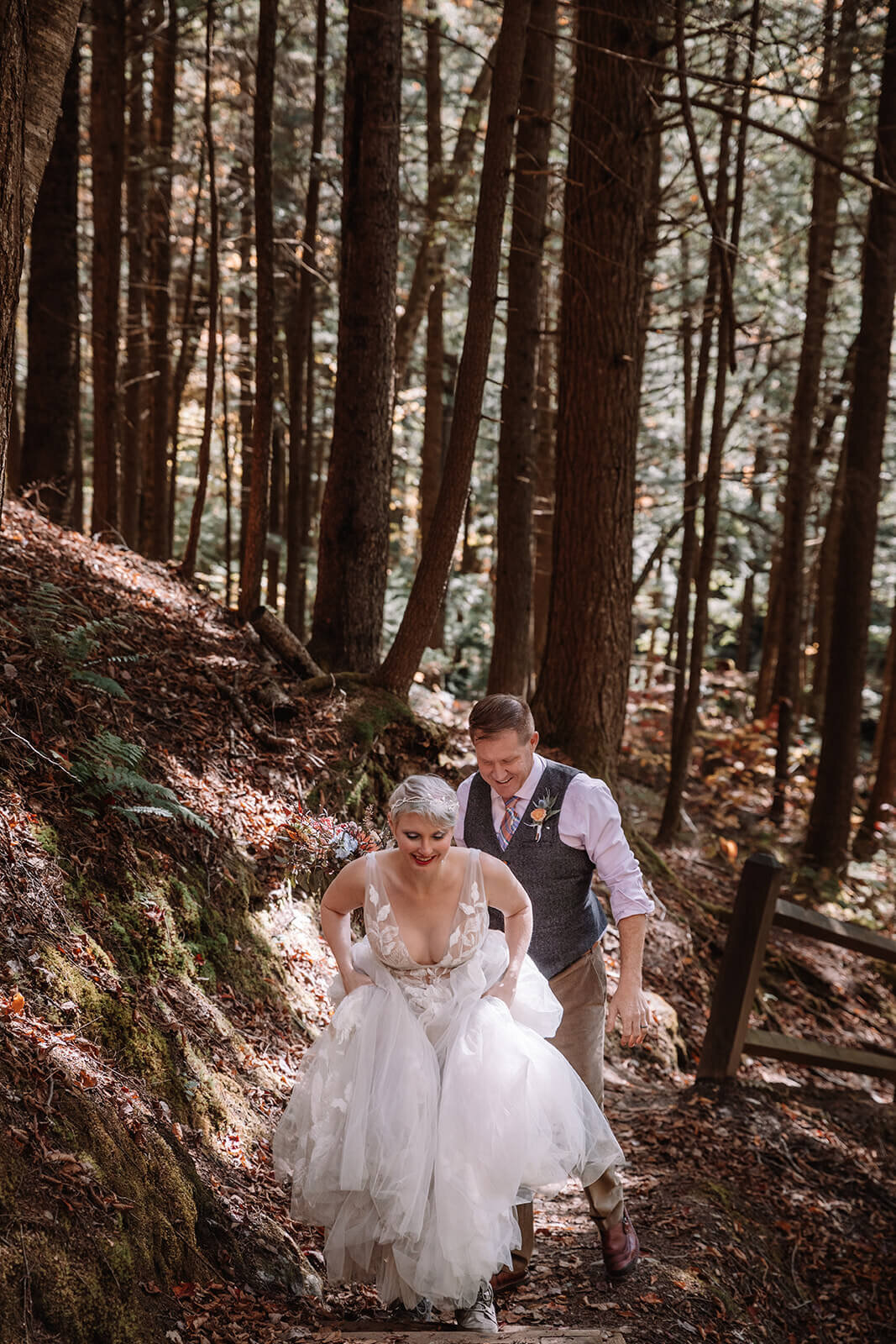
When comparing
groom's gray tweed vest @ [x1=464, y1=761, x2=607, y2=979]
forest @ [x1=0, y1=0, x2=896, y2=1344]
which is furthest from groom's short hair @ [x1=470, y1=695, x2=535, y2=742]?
forest @ [x1=0, y1=0, x2=896, y2=1344]

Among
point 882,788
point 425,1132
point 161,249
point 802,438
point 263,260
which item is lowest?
point 882,788

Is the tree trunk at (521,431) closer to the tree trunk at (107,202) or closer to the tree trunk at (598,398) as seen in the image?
the tree trunk at (598,398)

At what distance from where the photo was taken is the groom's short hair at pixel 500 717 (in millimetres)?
3779

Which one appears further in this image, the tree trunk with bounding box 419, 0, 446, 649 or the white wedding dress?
the tree trunk with bounding box 419, 0, 446, 649

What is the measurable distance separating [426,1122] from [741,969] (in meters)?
3.59

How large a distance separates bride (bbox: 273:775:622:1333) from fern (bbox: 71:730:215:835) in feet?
5.12

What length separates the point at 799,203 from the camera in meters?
18.0

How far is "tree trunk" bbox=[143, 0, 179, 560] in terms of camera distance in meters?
12.7

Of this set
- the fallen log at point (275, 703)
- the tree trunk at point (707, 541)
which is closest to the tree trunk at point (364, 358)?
the fallen log at point (275, 703)

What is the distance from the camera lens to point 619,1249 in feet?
13.5

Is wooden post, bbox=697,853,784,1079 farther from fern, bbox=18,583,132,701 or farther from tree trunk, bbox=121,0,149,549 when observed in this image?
tree trunk, bbox=121,0,149,549

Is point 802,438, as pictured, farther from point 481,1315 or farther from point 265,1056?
point 481,1315

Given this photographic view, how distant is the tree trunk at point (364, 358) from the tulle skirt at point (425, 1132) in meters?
5.06

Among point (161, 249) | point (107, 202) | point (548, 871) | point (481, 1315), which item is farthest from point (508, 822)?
point (161, 249)
